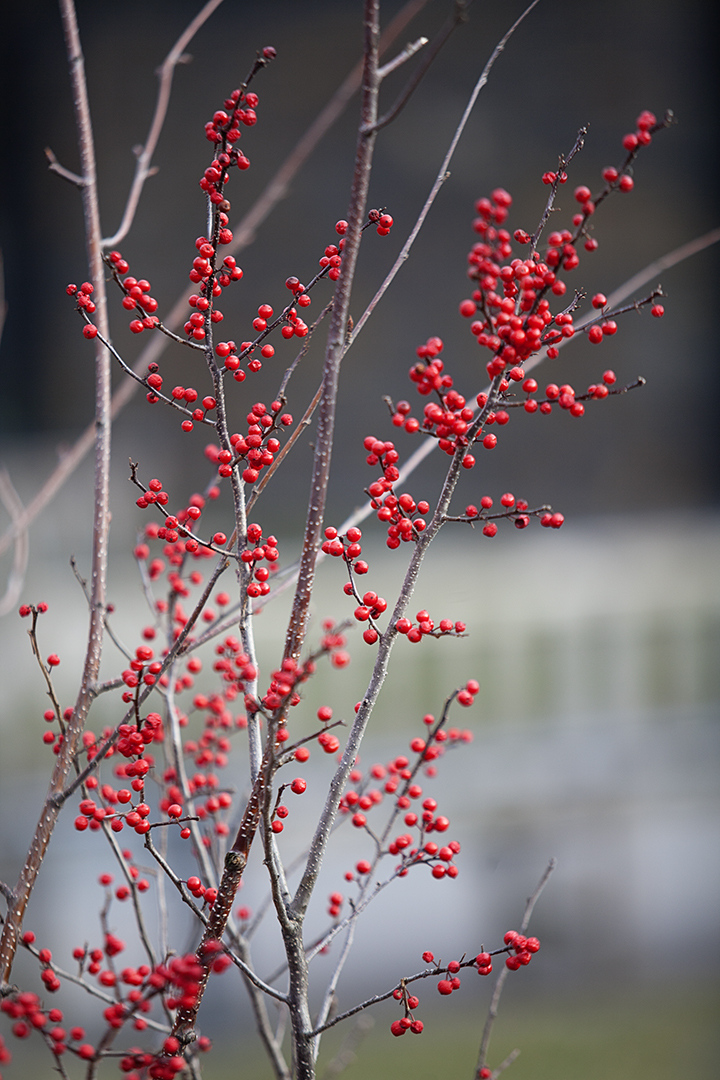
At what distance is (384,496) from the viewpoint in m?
0.43

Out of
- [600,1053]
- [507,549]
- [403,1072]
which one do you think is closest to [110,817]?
[403,1072]

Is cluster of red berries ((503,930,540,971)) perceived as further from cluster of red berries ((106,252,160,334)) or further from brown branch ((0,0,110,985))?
cluster of red berries ((106,252,160,334))

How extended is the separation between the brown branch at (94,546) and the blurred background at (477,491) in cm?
113

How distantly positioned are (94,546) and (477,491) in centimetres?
258

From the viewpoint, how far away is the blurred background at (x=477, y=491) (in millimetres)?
1978

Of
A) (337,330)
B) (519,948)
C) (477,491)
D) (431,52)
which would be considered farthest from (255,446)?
(477,491)

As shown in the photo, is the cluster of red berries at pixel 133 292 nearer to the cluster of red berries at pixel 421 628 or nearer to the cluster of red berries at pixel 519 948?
the cluster of red berries at pixel 421 628

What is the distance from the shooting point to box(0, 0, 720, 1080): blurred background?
198 cm

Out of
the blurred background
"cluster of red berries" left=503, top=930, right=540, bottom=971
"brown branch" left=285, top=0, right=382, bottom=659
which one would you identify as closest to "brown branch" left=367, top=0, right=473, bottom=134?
"brown branch" left=285, top=0, right=382, bottom=659

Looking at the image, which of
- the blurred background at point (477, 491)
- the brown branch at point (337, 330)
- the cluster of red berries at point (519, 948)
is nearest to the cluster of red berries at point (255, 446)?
the brown branch at point (337, 330)

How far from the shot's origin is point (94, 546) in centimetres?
52

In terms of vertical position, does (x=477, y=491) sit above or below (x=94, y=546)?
above

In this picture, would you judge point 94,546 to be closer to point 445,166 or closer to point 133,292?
point 133,292

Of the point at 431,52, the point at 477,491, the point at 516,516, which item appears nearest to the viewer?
the point at 431,52
